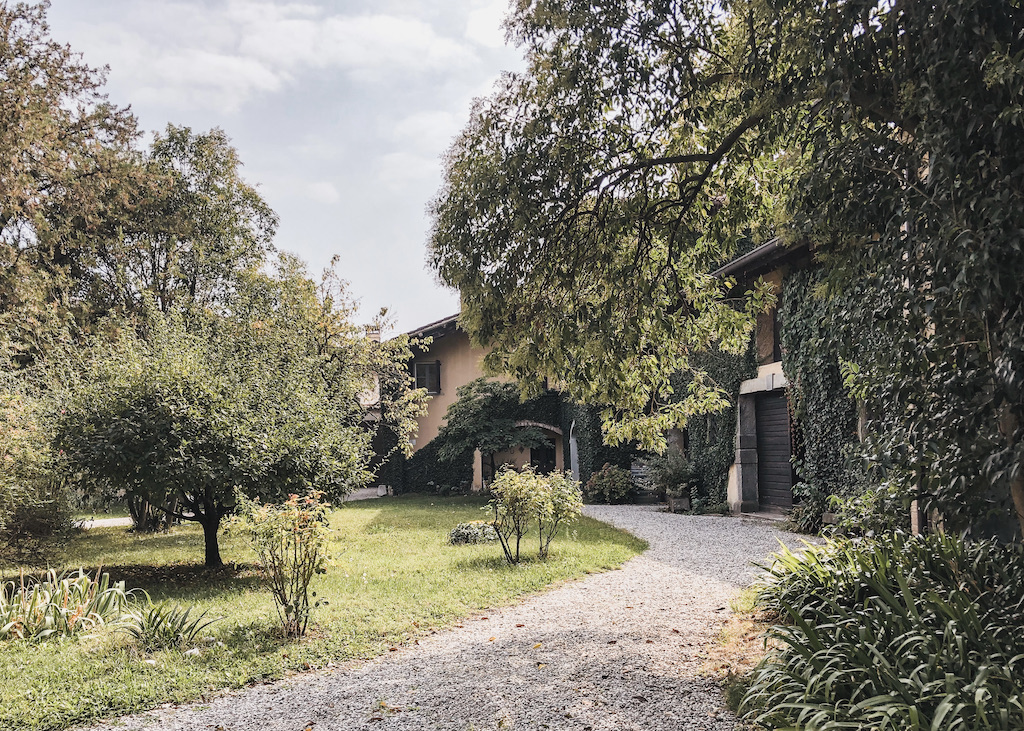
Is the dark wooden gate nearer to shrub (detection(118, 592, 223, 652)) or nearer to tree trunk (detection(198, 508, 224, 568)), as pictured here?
tree trunk (detection(198, 508, 224, 568))

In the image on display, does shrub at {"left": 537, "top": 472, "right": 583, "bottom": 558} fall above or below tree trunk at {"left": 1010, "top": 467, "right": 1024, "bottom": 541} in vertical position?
below

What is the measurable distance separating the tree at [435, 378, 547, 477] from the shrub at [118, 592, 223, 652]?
1360 cm

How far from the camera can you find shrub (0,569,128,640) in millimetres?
5820

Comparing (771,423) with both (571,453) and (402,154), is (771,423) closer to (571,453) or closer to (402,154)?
(571,453)

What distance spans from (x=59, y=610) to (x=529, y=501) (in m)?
5.13

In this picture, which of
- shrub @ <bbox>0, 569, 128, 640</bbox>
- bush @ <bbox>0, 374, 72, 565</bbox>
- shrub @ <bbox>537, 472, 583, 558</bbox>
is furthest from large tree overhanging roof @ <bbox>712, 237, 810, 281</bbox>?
bush @ <bbox>0, 374, 72, 565</bbox>

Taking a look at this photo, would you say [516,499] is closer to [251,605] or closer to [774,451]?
[251,605]

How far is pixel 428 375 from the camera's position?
81.3 feet

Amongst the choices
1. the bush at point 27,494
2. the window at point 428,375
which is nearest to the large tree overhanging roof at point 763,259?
the bush at point 27,494

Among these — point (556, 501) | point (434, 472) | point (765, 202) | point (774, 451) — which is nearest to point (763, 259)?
point (774, 451)

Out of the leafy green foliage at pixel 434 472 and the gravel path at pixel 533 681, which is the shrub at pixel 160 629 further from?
the leafy green foliage at pixel 434 472

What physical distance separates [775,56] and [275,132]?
7229 mm

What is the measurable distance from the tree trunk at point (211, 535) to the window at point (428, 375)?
14816 mm

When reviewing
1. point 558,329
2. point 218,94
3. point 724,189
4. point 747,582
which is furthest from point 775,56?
point 218,94
